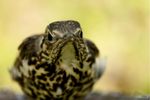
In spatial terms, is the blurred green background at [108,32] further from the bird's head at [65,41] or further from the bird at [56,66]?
the bird's head at [65,41]

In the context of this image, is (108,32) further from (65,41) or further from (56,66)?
(65,41)

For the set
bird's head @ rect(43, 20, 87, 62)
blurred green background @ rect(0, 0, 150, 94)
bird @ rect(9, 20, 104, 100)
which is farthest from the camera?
blurred green background @ rect(0, 0, 150, 94)

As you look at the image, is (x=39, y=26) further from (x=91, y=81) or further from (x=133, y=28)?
(x=91, y=81)

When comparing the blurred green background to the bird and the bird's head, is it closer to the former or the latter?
the bird

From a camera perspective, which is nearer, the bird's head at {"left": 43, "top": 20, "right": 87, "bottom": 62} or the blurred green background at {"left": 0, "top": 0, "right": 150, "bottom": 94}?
the bird's head at {"left": 43, "top": 20, "right": 87, "bottom": 62}

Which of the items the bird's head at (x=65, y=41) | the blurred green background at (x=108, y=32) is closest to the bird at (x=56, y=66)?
the bird's head at (x=65, y=41)

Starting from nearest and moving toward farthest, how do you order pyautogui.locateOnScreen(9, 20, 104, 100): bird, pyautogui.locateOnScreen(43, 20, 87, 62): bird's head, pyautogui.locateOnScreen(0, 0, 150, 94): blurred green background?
pyautogui.locateOnScreen(43, 20, 87, 62): bird's head
pyautogui.locateOnScreen(9, 20, 104, 100): bird
pyautogui.locateOnScreen(0, 0, 150, 94): blurred green background

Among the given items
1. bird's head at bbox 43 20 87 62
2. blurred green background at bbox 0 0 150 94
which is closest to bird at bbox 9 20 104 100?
bird's head at bbox 43 20 87 62
